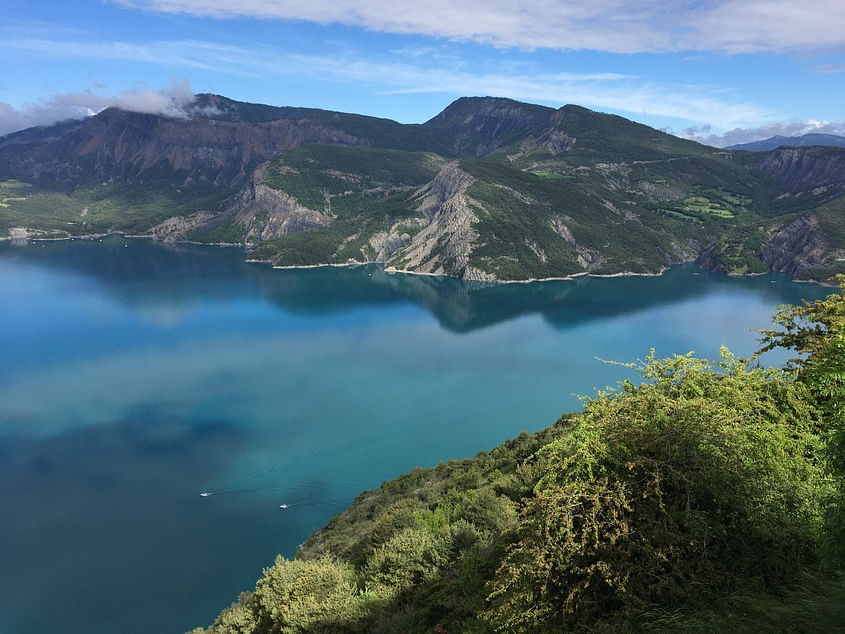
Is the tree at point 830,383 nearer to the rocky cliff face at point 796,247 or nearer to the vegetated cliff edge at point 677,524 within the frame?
the vegetated cliff edge at point 677,524

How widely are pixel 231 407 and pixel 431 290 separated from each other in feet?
334

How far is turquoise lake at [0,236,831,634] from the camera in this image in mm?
39062

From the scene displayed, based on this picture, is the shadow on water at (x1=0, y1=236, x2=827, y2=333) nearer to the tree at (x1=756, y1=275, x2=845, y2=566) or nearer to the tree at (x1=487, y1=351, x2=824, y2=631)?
the tree at (x1=756, y1=275, x2=845, y2=566)

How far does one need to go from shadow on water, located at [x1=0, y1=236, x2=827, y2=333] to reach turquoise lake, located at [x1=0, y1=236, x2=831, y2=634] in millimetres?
1719

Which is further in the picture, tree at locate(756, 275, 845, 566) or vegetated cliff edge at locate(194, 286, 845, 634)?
vegetated cliff edge at locate(194, 286, 845, 634)

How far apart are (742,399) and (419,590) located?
14.7 metres

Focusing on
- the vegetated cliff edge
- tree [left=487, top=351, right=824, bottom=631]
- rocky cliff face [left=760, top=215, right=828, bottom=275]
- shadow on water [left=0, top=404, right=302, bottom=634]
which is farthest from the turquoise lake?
rocky cliff face [left=760, top=215, right=828, bottom=275]

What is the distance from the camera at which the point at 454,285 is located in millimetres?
171250

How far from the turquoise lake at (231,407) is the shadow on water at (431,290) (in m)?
1.72

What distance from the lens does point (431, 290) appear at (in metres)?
Answer: 162

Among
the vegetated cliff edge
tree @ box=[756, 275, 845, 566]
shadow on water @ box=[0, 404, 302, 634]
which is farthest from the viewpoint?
shadow on water @ box=[0, 404, 302, 634]

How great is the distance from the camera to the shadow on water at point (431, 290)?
13088 centimetres

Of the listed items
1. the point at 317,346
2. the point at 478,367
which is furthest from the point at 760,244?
the point at 317,346

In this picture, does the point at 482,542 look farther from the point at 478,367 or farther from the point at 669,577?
the point at 478,367
